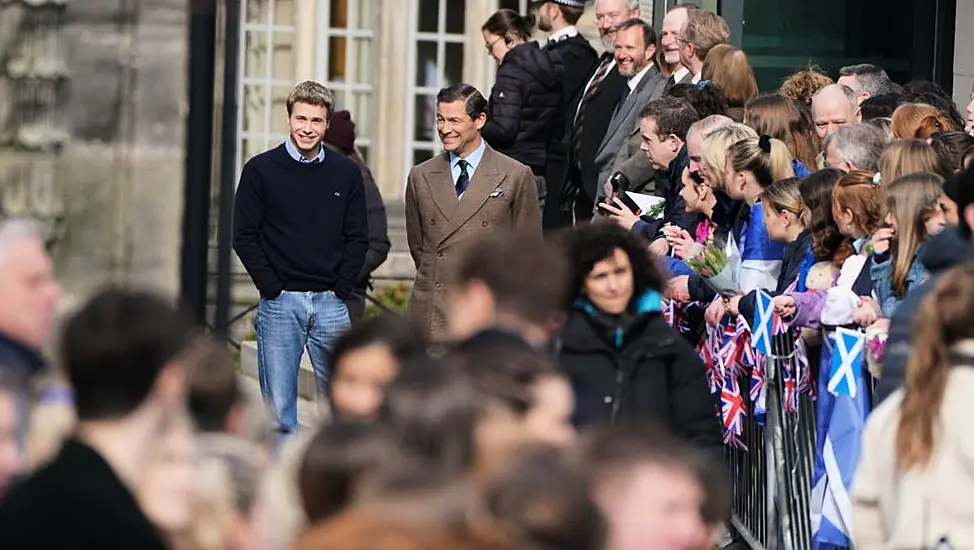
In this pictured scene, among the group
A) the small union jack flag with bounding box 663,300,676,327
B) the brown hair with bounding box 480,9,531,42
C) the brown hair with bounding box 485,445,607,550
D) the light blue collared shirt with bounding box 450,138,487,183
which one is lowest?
the small union jack flag with bounding box 663,300,676,327

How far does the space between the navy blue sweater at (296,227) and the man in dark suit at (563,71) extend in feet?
9.33

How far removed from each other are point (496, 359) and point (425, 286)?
5.50 metres

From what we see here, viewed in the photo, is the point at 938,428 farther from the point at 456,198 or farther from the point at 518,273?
the point at 456,198

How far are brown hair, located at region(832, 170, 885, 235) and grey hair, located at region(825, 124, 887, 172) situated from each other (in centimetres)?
77

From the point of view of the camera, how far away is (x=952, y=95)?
47.1 feet

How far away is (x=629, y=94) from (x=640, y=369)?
16.9ft

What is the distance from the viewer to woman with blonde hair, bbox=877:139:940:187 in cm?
818

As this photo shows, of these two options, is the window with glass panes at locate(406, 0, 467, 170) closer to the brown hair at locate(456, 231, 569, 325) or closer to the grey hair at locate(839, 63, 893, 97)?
the grey hair at locate(839, 63, 893, 97)

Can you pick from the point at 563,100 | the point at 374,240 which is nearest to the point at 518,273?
the point at 374,240

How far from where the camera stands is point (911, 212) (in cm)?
761

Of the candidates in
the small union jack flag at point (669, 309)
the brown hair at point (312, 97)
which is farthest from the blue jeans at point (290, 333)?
the small union jack flag at point (669, 309)

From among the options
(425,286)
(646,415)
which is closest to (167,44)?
(646,415)

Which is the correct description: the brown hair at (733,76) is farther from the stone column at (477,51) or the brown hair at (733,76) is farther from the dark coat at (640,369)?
the stone column at (477,51)

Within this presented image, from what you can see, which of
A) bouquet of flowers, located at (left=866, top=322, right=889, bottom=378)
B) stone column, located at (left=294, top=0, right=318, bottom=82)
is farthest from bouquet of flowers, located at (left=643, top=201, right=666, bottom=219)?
stone column, located at (left=294, top=0, right=318, bottom=82)
